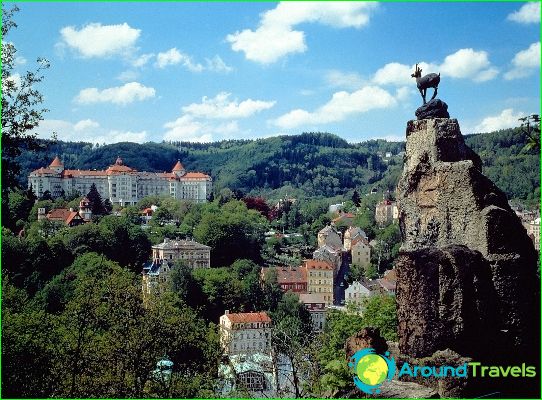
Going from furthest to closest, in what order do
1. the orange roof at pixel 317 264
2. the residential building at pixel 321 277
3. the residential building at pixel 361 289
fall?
the orange roof at pixel 317 264
the residential building at pixel 321 277
the residential building at pixel 361 289

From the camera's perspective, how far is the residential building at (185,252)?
195ft

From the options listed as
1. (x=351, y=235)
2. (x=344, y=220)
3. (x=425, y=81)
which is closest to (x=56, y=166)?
(x=344, y=220)

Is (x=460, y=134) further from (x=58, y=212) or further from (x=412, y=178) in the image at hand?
(x=58, y=212)

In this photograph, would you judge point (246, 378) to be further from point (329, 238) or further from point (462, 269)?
point (329, 238)

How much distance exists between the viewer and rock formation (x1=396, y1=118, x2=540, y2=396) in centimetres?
830

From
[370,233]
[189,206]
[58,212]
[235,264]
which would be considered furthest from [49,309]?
[370,233]

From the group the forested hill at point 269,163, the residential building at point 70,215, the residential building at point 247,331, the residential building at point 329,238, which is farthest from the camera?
the forested hill at point 269,163

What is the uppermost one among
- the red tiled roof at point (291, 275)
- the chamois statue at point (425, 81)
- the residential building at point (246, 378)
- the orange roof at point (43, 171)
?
the orange roof at point (43, 171)

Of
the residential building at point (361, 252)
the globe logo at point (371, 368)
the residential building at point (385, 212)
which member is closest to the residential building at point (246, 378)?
the globe logo at point (371, 368)

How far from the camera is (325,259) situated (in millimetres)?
68250

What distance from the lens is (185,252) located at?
197 ft

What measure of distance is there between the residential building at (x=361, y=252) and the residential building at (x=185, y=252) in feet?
68.9

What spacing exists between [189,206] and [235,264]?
1102 inches

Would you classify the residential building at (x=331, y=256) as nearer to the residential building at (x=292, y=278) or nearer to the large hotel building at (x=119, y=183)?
the residential building at (x=292, y=278)
